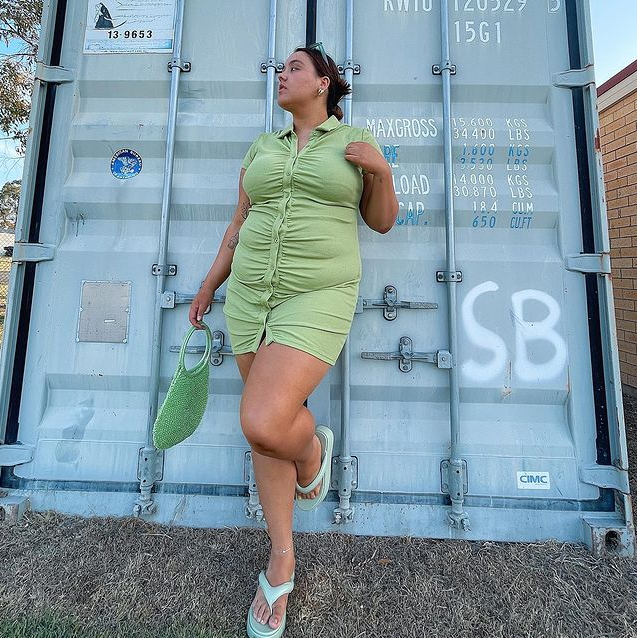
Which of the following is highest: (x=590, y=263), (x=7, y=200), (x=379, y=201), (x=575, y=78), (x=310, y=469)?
(x=7, y=200)

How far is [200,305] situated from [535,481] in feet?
5.74

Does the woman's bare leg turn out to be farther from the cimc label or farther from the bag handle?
the cimc label

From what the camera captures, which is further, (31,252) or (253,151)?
(31,252)

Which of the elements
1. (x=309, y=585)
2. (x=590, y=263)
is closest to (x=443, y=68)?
(x=590, y=263)

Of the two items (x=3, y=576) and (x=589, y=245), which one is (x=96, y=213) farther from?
(x=589, y=245)

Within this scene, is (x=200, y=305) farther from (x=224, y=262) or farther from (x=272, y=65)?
(x=272, y=65)

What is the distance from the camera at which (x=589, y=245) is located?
2139mm

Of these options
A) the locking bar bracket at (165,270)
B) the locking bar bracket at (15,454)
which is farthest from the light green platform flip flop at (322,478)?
the locking bar bracket at (15,454)

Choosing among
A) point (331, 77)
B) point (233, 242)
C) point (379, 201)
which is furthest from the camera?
point (233, 242)

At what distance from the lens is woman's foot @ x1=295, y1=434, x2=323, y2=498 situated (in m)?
1.74

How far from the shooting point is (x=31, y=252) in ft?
7.37

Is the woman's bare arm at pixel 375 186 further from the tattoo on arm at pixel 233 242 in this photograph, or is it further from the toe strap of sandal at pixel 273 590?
the toe strap of sandal at pixel 273 590

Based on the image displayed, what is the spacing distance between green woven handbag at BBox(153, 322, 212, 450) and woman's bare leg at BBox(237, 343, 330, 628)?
11.6 inches

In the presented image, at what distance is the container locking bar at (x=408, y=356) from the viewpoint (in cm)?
209
